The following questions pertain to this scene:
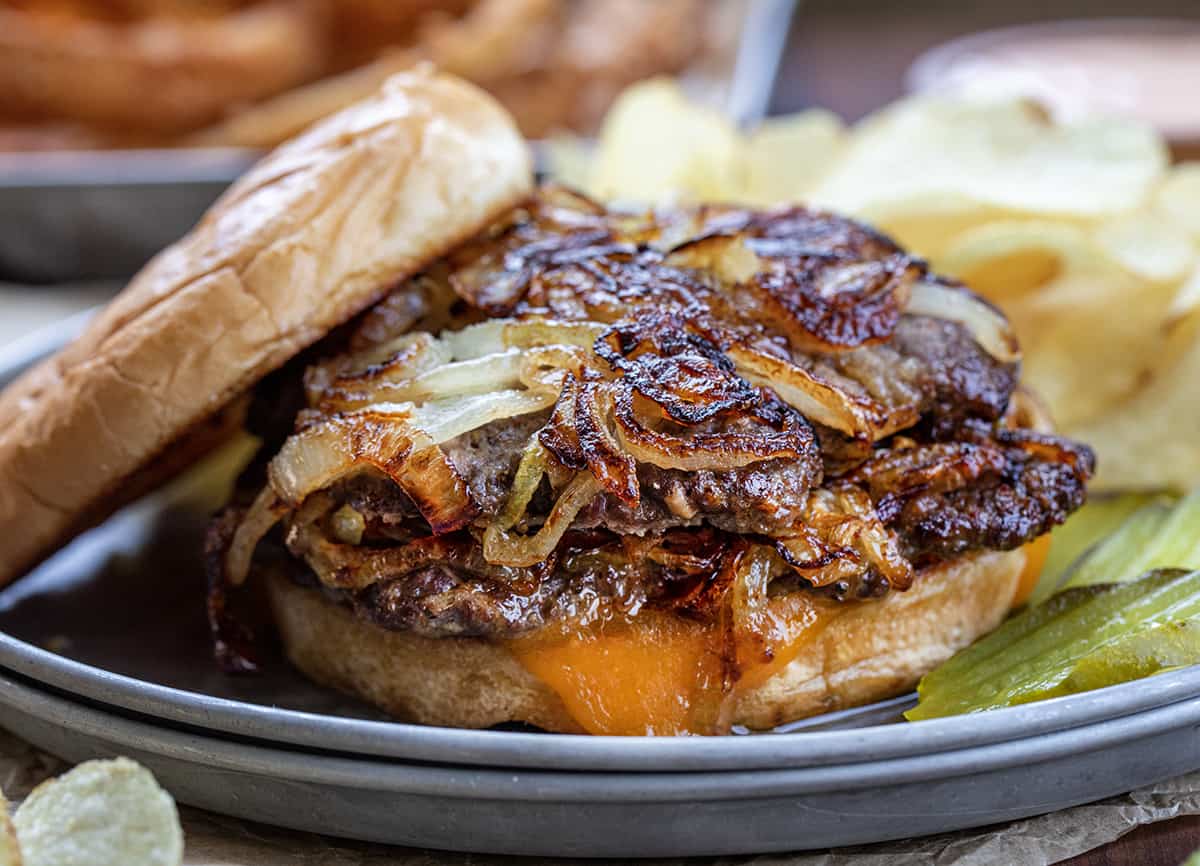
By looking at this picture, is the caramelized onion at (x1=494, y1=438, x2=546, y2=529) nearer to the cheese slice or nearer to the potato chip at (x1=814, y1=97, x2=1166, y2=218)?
the cheese slice

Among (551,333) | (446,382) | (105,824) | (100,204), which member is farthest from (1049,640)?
(100,204)

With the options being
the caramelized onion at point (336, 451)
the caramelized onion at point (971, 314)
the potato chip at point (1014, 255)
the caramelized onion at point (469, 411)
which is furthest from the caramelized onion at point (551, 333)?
the potato chip at point (1014, 255)

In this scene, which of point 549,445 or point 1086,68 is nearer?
point 549,445

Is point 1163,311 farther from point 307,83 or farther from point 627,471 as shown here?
point 307,83

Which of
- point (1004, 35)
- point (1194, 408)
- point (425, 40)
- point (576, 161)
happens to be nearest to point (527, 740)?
point (1194, 408)

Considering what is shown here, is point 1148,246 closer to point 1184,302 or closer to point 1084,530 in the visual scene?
point 1184,302
